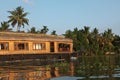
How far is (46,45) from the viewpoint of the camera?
44.6 m

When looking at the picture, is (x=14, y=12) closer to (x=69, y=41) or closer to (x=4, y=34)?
(x=69, y=41)

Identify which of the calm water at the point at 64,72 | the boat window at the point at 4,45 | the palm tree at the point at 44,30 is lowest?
the calm water at the point at 64,72

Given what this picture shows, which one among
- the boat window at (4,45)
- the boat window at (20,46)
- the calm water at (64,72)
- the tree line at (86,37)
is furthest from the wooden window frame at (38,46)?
the tree line at (86,37)

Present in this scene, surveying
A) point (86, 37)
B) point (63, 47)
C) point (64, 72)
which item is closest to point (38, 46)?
point (63, 47)

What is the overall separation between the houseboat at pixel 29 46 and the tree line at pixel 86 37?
21384 millimetres

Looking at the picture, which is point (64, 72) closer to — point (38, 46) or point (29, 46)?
point (29, 46)

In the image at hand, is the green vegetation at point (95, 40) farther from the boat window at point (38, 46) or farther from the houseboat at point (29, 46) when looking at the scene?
the boat window at point (38, 46)

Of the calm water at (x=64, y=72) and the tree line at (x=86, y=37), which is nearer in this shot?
the calm water at (x=64, y=72)

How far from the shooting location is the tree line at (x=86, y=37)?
71438 millimetres

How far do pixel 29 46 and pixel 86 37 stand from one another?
36939mm

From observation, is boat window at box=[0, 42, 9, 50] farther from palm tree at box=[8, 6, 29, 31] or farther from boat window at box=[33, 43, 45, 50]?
palm tree at box=[8, 6, 29, 31]

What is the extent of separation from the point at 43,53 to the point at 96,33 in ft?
137

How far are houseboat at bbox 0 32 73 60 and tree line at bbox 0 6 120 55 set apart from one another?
21384 millimetres

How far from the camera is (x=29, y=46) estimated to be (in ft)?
138
